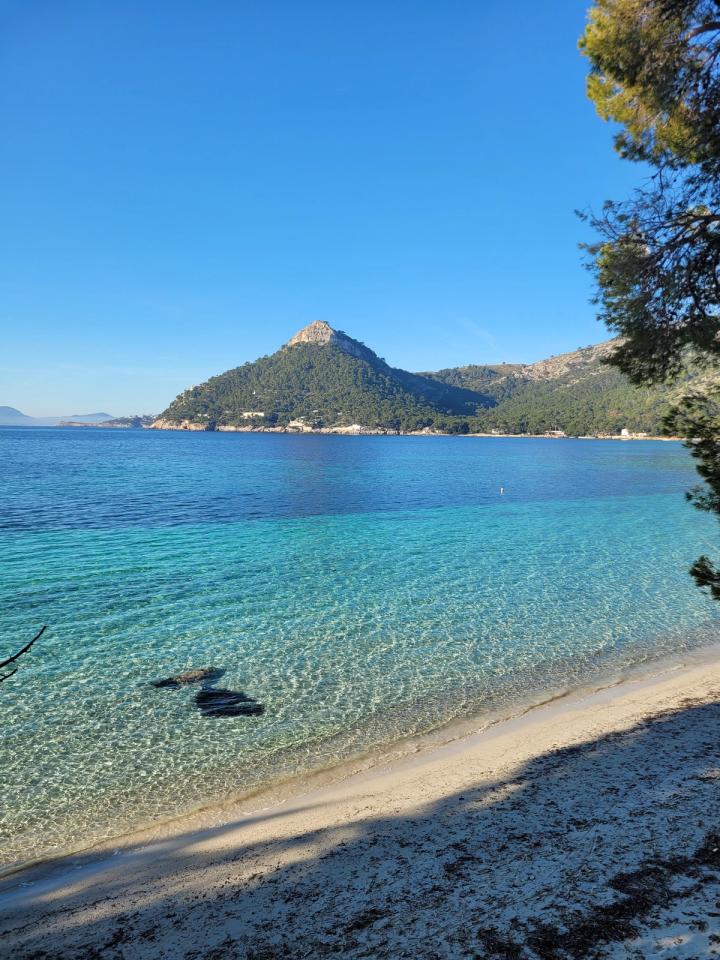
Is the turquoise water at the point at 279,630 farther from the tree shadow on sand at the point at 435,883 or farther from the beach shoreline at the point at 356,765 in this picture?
the tree shadow on sand at the point at 435,883

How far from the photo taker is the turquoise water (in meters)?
8.45

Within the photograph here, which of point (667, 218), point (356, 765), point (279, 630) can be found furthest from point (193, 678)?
point (667, 218)

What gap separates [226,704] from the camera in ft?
34.2

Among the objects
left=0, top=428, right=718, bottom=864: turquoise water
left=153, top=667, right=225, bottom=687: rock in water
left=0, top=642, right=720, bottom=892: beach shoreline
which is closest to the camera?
left=0, top=642, right=720, bottom=892: beach shoreline

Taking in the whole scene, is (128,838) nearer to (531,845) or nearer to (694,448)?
(531,845)

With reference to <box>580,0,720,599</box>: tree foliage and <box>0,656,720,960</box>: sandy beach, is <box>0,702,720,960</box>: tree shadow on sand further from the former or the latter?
<box>580,0,720,599</box>: tree foliage

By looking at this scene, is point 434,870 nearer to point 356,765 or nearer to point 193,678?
point 356,765

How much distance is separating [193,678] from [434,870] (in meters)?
7.34

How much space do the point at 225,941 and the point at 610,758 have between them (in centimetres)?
542

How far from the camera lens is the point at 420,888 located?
16.6 ft

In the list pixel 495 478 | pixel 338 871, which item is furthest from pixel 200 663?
pixel 495 478

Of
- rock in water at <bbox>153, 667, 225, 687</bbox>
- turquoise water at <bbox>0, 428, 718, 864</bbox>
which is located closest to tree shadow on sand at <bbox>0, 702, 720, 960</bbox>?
turquoise water at <bbox>0, 428, 718, 864</bbox>

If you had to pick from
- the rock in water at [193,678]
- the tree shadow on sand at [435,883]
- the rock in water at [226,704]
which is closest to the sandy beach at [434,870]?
the tree shadow on sand at [435,883]

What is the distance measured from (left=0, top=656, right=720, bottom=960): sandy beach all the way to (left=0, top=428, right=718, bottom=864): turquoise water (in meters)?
1.14
